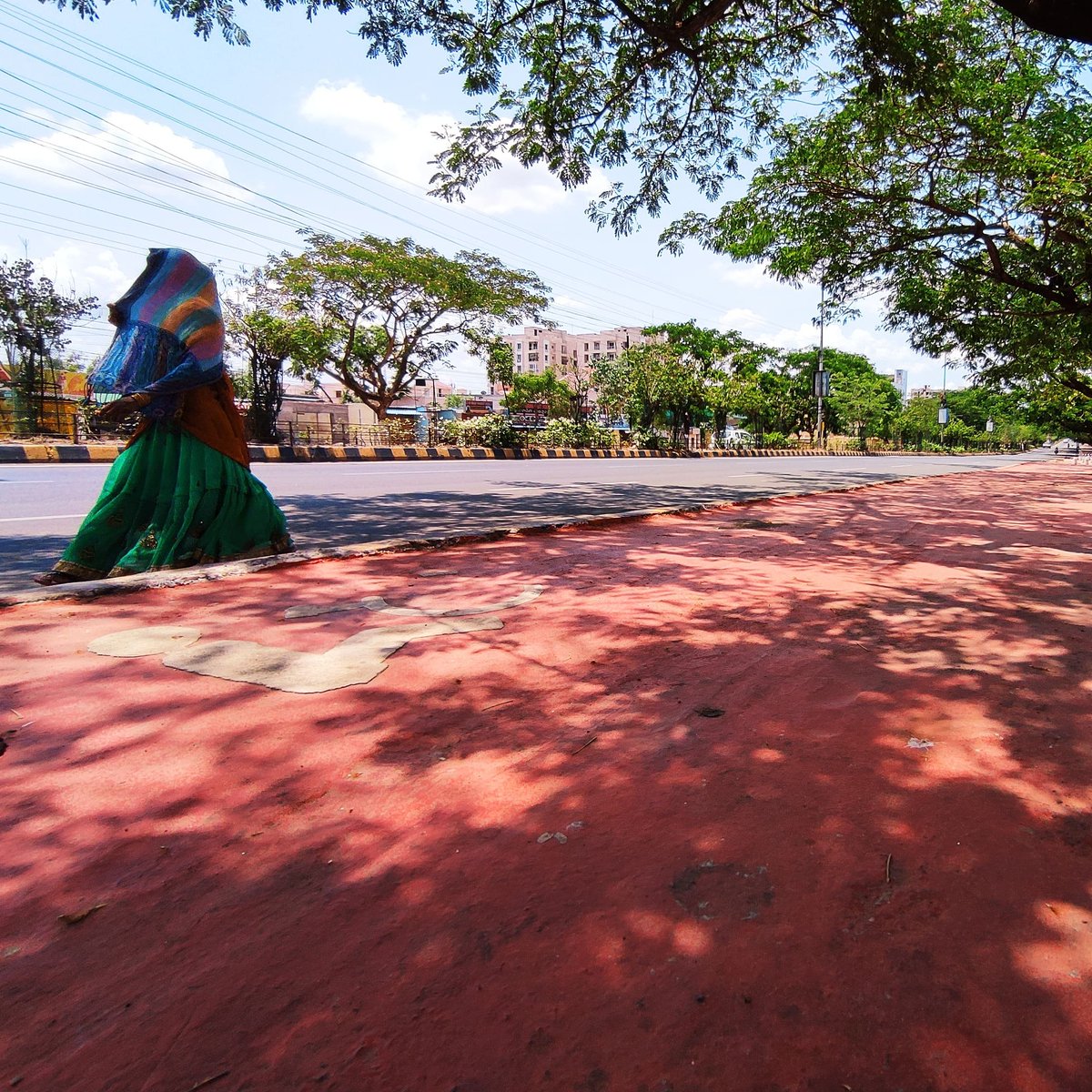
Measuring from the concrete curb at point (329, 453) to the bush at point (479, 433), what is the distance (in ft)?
4.78

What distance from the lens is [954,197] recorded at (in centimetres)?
898

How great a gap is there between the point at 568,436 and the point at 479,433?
4.65 metres

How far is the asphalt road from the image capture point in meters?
5.79

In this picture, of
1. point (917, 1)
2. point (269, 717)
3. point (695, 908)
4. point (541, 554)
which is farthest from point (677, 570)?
point (917, 1)

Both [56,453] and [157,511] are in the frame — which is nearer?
[157,511]

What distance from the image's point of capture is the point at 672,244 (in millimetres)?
9617

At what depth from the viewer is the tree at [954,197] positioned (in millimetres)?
7648

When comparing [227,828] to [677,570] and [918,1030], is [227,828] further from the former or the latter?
[677,570]

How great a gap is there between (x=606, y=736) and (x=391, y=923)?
3.10ft

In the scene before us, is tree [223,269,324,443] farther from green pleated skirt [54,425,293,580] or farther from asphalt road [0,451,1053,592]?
green pleated skirt [54,425,293,580]

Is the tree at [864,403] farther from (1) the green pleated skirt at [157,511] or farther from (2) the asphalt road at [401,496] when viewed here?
(1) the green pleated skirt at [157,511]

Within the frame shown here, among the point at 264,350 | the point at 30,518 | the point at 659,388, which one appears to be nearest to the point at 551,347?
the point at 659,388

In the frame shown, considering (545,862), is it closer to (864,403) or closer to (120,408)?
(120,408)

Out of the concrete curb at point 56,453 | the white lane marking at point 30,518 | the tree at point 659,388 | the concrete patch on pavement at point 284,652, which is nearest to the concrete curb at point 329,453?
the concrete curb at point 56,453
